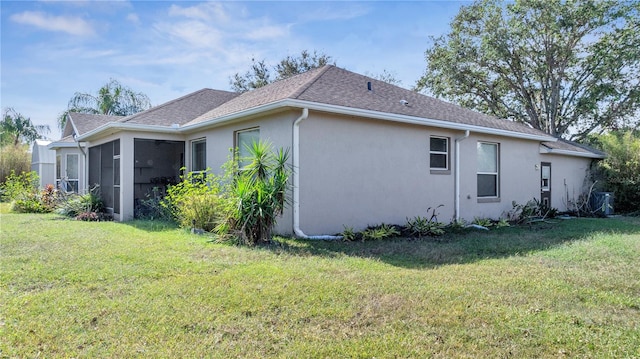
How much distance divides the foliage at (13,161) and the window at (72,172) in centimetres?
672

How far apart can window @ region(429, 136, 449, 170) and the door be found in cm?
566

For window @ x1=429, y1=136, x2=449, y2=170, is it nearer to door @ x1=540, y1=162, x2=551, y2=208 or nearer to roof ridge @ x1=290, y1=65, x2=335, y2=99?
roof ridge @ x1=290, y1=65, x2=335, y2=99

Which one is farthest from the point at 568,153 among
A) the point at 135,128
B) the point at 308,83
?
the point at 135,128

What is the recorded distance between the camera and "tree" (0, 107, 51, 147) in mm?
34562

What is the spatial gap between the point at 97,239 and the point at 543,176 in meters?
14.2

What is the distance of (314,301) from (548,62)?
74.6 ft

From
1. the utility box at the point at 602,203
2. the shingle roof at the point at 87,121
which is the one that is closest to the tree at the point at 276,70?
the shingle roof at the point at 87,121

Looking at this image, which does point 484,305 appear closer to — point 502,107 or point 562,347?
point 562,347

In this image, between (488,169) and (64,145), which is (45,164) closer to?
(64,145)

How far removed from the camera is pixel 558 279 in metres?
5.40

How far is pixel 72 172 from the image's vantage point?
1866 centimetres

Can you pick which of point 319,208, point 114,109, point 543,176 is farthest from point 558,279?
point 114,109

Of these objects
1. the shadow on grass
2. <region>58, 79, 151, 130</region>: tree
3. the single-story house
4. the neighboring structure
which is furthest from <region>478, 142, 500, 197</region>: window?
<region>58, 79, 151, 130</region>: tree

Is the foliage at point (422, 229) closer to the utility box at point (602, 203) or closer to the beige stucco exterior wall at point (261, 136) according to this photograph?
the beige stucco exterior wall at point (261, 136)
